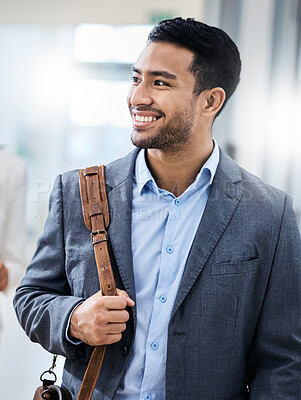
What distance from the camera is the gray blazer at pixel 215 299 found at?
1400 mm

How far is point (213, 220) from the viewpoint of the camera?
145 cm

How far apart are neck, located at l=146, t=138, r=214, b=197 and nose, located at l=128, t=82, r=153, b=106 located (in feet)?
0.51

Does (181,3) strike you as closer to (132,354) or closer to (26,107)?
(26,107)

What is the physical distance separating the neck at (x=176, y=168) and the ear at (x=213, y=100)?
120 millimetres

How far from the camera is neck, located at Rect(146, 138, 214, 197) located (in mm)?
1590

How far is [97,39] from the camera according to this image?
2609 millimetres

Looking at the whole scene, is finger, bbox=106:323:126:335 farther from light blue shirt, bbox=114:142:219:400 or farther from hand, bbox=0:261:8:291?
hand, bbox=0:261:8:291

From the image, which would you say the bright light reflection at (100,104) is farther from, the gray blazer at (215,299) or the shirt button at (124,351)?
the shirt button at (124,351)

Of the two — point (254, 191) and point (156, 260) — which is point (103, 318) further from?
point (254, 191)

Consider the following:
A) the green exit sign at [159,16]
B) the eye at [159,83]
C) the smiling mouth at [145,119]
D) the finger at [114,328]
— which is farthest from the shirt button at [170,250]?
the green exit sign at [159,16]

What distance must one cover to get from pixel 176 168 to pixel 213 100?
26 cm

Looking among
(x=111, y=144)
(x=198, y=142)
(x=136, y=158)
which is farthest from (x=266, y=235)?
(x=111, y=144)

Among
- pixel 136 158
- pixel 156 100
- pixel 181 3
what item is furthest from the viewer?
pixel 181 3

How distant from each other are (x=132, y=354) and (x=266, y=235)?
18.7 inches
